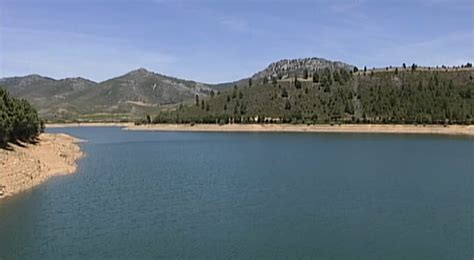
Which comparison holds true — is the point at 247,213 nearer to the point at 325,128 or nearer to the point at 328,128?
the point at 328,128

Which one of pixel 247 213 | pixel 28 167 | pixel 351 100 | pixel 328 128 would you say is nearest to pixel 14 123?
pixel 28 167

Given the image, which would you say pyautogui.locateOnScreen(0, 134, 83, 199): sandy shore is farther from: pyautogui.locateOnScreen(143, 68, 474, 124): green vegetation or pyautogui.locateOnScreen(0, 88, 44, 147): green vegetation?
pyautogui.locateOnScreen(143, 68, 474, 124): green vegetation

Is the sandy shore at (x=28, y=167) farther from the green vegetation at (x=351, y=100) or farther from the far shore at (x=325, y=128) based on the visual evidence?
the green vegetation at (x=351, y=100)

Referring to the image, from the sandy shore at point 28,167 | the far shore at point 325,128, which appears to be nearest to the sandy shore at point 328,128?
the far shore at point 325,128

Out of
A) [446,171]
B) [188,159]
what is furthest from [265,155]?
[446,171]

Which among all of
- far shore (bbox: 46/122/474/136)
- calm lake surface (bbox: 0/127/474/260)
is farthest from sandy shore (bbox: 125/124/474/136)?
calm lake surface (bbox: 0/127/474/260)

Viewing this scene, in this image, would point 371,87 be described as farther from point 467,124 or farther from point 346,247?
point 346,247

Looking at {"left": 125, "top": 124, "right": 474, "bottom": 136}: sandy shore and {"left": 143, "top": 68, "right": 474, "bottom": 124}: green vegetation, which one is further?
{"left": 143, "top": 68, "right": 474, "bottom": 124}: green vegetation
